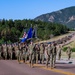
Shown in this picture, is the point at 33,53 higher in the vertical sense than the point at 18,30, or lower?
lower

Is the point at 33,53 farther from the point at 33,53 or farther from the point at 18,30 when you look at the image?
the point at 18,30

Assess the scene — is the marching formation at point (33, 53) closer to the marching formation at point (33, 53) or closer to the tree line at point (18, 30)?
the marching formation at point (33, 53)

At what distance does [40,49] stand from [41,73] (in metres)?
7.03

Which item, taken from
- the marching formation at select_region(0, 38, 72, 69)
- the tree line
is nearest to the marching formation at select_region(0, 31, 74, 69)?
the marching formation at select_region(0, 38, 72, 69)

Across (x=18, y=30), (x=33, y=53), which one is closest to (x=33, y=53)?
(x=33, y=53)

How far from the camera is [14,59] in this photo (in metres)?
33.0

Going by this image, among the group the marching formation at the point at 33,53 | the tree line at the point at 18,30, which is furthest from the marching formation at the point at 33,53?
the tree line at the point at 18,30

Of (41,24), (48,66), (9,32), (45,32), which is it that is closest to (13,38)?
(9,32)

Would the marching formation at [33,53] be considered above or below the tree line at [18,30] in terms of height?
below

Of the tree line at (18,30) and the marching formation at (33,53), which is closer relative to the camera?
the marching formation at (33,53)

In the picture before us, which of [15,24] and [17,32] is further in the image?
[15,24]

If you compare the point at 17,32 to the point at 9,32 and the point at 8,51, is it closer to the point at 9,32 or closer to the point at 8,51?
the point at 9,32

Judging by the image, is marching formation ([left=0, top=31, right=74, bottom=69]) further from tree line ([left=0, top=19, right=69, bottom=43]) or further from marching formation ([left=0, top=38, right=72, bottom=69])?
tree line ([left=0, top=19, right=69, bottom=43])

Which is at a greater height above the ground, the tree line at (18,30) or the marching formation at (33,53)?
the tree line at (18,30)
